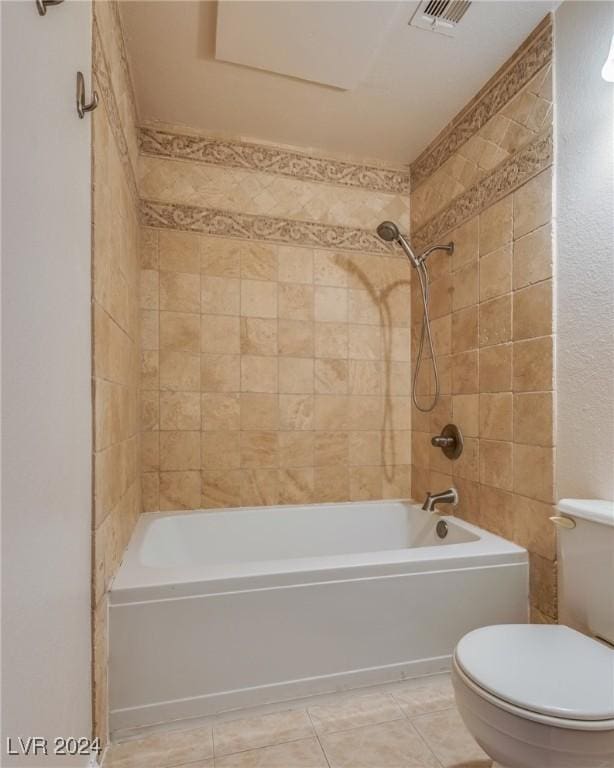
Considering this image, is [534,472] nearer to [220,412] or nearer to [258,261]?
[220,412]

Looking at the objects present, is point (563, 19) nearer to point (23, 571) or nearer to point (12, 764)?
point (23, 571)

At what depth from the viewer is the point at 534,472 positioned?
58.9 inches

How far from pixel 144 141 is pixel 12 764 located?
7.36ft

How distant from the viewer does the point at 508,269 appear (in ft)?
5.37

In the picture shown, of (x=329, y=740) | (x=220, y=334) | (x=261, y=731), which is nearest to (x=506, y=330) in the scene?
(x=220, y=334)

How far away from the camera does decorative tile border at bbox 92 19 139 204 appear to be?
1.12 m

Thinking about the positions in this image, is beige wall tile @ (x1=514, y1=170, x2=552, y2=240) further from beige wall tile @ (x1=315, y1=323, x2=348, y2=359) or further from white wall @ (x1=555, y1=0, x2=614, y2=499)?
beige wall tile @ (x1=315, y1=323, x2=348, y2=359)

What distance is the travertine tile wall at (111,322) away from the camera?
109 centimetres

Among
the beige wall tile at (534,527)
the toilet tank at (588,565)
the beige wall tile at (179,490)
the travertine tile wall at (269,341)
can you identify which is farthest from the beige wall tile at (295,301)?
the toilet tank at (588,565)

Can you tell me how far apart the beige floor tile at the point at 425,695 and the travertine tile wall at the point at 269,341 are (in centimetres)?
94

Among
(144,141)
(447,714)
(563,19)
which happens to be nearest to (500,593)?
(447,714)

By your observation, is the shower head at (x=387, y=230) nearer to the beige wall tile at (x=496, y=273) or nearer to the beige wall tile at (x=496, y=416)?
the beige wall tile at (x=496, y=273)

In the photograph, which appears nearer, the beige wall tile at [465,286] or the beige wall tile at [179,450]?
the beige wall tile at [465,286]

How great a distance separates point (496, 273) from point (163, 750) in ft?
6.50
